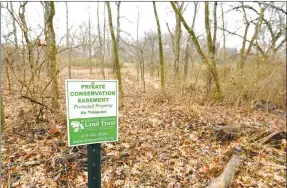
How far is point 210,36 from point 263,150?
6.04 m

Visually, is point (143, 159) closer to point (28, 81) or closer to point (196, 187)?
point (196, 187)

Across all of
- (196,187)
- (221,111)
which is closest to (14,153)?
(196,187)

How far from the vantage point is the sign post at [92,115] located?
2.07m

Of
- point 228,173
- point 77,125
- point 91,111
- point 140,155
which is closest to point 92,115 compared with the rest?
point 91,111

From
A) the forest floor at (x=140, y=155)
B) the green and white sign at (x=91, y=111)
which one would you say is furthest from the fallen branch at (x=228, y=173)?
the green and white sign at (x=91, y=111)

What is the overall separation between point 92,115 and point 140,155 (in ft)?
8.07

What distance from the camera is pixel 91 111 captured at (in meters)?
2.16

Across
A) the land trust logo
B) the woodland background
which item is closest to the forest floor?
the woodland background

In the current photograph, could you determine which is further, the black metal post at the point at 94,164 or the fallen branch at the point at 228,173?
the fallen branch at the point at 228,173

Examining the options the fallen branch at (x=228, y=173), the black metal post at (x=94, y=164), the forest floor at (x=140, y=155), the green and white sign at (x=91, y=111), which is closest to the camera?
the green and white sign at (x=91, y=111)

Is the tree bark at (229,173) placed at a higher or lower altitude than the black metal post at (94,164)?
lower

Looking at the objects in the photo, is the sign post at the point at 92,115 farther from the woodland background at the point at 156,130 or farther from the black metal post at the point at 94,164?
the woodland background at the point at 156,130

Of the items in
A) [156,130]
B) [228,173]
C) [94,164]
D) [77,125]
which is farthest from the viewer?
[156,130]

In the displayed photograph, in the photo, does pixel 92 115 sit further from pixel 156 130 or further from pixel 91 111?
pixel 156 130
